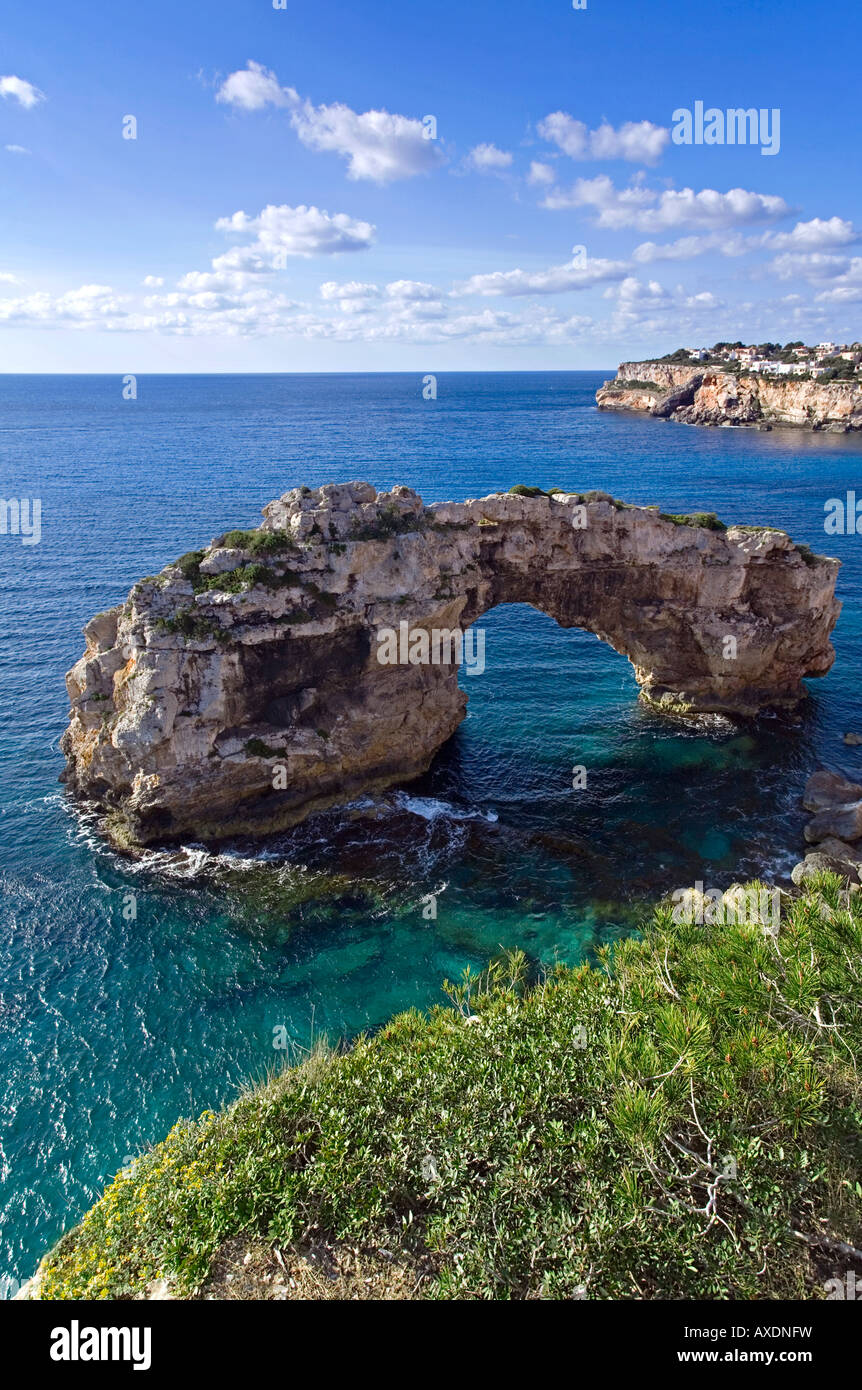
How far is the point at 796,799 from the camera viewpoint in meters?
39.0

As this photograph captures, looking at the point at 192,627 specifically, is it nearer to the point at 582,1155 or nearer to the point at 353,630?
the point at 353,630

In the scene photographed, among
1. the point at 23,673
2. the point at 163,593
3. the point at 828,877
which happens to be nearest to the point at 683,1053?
the point at 828,877

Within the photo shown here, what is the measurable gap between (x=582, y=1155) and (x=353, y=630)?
2799 centimetres

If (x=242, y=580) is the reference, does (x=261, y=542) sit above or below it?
above

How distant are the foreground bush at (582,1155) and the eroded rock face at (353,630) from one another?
19.6 metres

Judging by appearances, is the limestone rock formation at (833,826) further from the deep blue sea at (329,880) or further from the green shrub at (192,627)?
the green shrub at (192,627)

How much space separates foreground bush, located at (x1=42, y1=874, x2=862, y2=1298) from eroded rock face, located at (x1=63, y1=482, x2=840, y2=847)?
19.6 m

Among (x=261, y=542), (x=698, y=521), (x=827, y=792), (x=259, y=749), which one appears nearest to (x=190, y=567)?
(x=261, y=542)

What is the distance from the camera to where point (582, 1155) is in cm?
1545

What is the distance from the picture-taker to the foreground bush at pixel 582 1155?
46.2 feet

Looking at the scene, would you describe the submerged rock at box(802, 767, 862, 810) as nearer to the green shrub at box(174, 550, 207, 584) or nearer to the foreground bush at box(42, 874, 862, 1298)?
the foreground bush at box(42, 874, 862, 1298)

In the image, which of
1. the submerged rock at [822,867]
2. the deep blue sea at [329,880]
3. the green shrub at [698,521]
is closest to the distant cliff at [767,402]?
the deep blue sea at [329,880]

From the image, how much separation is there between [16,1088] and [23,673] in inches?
1360

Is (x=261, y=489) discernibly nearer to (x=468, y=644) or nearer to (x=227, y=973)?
(x=468, y=644)
